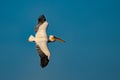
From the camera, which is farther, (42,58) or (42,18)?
(42,18)

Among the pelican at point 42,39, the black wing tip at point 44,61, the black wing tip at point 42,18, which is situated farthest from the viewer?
the black wing tip at point 42,18

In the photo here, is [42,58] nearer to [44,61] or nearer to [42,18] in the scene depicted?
[44,61]

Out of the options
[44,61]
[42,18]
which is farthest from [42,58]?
[42,18]

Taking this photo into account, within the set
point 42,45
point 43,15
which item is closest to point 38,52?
point 42,45

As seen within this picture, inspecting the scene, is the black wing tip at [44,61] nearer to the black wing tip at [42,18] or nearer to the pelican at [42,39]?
the pelican at [42,39]

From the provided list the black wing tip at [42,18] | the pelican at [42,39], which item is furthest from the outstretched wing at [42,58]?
the black wing tip at [42,18]

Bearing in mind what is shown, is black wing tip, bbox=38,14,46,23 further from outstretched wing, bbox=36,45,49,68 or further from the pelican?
outstretched wing, bbox=36,45,49,68

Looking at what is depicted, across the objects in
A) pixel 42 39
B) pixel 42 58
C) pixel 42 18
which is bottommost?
pixel 42 58

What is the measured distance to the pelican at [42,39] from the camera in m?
17.6

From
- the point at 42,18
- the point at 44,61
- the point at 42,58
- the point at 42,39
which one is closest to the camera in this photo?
the point at 44,61

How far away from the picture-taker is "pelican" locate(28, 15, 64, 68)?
1756 cm

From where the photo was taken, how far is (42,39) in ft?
59.4

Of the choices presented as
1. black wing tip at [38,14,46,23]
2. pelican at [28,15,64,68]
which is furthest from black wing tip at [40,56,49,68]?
black wing tip at [38,14,46,23]

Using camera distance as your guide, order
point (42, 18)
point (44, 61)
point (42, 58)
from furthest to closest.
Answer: point (42, 18)
point (42, 58)
point (44, 61)
